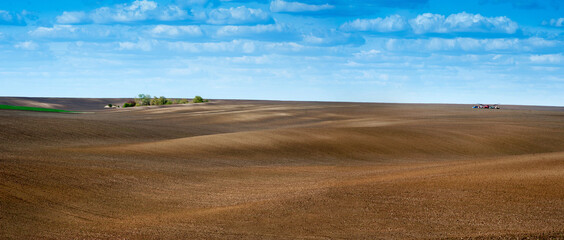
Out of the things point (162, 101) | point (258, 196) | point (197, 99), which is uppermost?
point (197, 99)

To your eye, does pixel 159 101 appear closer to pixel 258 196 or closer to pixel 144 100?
pixel 144 100

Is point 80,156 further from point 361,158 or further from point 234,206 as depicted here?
point 361,158

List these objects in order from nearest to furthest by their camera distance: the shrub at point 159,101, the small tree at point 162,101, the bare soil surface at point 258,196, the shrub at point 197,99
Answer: the bare soil surface at point 258,196 → the shrub at point 159,101 → the small tree at point 162,101 → the shrub at point 197,99

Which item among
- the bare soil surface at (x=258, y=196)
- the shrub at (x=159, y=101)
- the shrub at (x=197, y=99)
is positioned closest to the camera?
the bare soil surface at (x=258, y=196)

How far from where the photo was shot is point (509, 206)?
44.3ft

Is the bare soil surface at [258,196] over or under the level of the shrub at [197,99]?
under

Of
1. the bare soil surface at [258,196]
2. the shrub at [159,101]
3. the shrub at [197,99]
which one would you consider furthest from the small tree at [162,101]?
the bare soil surface at [258,196]

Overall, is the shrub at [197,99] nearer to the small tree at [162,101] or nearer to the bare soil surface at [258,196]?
the small tree at [162,101]

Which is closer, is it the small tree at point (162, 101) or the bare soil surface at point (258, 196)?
the bare soil surface at point (258, 196)

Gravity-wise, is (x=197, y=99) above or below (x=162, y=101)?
above

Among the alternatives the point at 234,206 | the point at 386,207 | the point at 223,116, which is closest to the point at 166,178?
the point at 234,206

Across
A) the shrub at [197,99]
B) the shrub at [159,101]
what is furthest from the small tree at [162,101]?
the shrub at [197,99]

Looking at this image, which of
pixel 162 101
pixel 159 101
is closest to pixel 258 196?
pixel 159 101

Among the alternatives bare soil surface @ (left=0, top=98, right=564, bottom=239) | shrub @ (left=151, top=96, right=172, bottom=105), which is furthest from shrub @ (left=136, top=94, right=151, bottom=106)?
bare soil surface @ (left=0, top=98, right=564, bottom=239)
